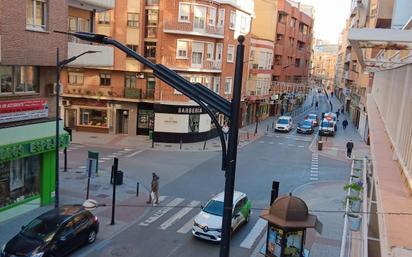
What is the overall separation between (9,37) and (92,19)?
7908mm

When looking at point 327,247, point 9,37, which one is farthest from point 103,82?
point 327,247

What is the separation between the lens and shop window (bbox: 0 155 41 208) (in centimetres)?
1717

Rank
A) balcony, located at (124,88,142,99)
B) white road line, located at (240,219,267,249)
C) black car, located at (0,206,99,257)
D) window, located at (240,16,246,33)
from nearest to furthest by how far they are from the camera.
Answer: black car, located at (0,206,99,257) → white road line, located at (240,219,267,249) → balcony, located at (124,88,142,99) → window, located at (240,16,246,33)

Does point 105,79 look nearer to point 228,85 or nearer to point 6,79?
point 228,85

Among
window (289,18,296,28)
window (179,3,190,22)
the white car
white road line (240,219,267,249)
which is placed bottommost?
white road line (240,219,267,249)

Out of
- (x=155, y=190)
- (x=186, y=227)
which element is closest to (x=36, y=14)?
(x=155, y=190)

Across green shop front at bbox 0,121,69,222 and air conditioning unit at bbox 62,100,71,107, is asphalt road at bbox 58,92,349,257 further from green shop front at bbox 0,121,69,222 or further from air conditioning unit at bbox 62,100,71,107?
air conditioning unit at bbox 62,100,71,107

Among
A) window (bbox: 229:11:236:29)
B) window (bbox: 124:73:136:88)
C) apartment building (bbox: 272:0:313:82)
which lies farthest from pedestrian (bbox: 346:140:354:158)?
apartment building (bbox: 272:0:313:82)

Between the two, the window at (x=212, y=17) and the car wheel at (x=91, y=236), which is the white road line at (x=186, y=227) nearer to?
the car wheel at (x=91, y=236)

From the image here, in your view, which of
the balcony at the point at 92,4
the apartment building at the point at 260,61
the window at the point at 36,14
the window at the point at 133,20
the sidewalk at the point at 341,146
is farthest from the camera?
the apartment building at the point at 260,61

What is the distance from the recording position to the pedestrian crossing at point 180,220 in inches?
668

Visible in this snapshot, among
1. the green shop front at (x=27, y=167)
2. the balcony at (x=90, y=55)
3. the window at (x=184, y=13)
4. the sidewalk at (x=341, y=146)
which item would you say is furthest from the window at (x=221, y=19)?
the green shop front at (x=27, y=167)

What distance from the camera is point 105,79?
1564 inches

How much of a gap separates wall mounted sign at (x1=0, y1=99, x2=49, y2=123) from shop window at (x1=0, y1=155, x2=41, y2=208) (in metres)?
1.82
